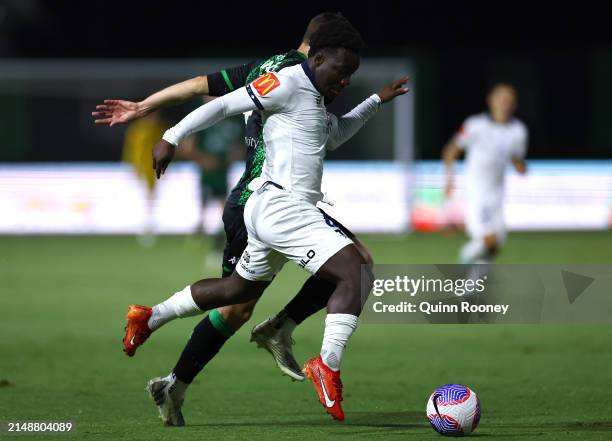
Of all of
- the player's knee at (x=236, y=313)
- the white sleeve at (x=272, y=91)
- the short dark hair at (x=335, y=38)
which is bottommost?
the player's knee at (x=236, y=313)

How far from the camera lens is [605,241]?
21.2 m

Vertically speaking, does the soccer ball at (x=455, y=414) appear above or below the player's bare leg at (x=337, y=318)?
below

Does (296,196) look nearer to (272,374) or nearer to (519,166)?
(272,374)

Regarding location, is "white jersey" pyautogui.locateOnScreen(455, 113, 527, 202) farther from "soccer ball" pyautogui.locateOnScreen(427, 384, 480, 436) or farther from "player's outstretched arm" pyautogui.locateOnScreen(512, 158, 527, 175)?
"soccer ball" pyautogui.locateOnScreen(427, 384, 480, 436)

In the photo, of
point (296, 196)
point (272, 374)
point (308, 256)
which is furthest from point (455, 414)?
point (272, 374)

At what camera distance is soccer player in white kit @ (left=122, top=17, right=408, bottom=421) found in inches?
262

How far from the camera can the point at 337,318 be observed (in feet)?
21.8

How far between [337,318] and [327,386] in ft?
1.26

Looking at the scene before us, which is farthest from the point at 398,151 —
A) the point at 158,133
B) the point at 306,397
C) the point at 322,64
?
the point at 322,64

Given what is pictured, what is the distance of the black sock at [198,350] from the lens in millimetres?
7461

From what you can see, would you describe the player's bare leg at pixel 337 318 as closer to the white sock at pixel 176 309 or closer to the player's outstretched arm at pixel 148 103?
the white sock at pixel 176 309

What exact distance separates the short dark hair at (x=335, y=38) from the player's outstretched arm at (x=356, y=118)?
613 millimetres

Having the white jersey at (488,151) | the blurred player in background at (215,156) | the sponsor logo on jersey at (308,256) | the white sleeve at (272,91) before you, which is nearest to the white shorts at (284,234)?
the sponsor logo on jersey at (308,256)

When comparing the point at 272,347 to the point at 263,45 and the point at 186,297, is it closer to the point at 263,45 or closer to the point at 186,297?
the point at 186,297
